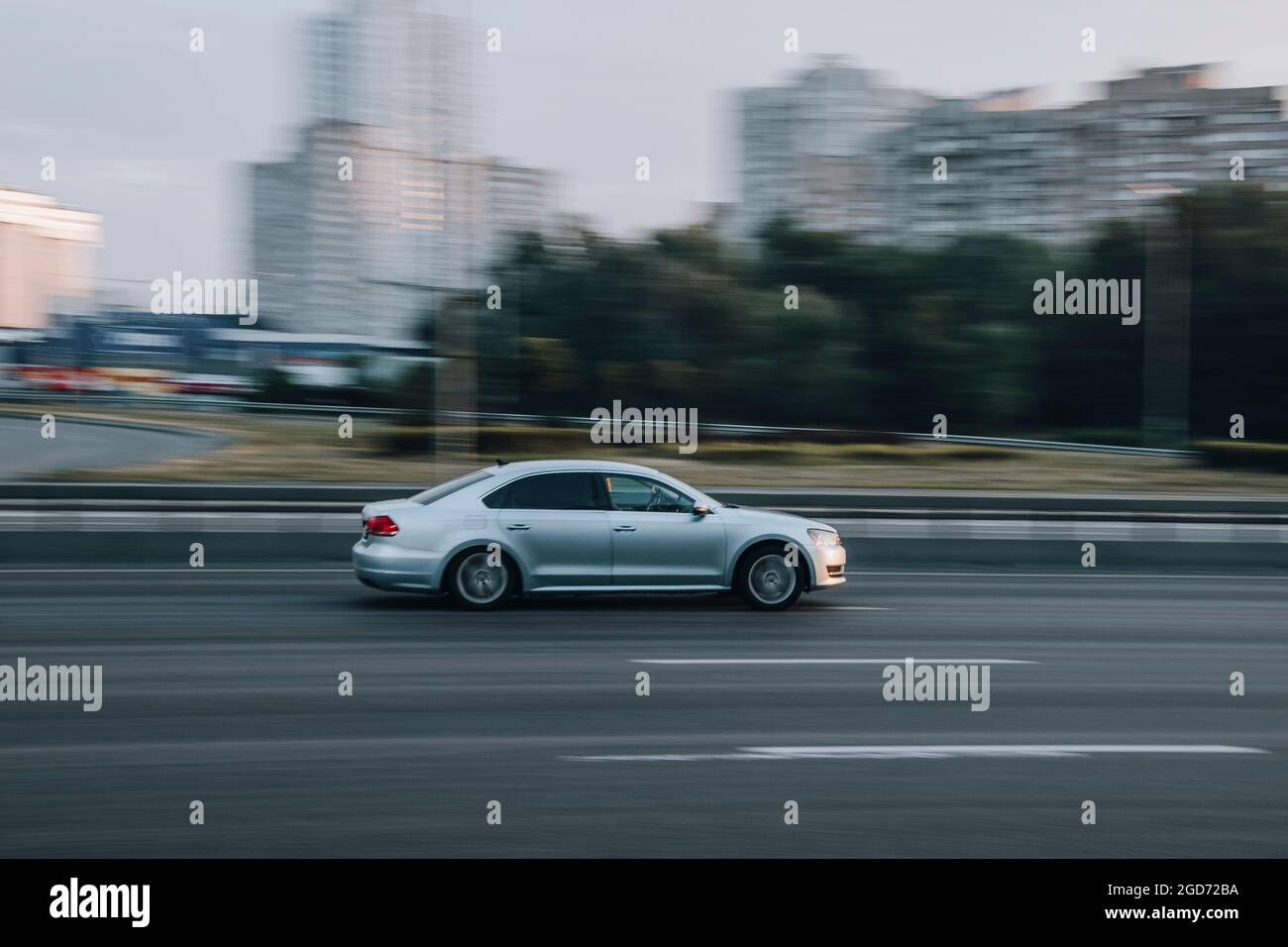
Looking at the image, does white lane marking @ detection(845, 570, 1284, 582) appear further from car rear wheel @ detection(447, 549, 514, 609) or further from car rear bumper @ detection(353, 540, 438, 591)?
car rear bumper @ detection(353, 540, 438, 591)

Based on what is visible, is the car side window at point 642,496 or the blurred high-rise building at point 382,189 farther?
the blurred high-rise building at point 382,189

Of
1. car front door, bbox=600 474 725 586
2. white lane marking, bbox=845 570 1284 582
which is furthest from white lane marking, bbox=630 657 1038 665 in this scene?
white lane marking, bbox=845 570 1284 582

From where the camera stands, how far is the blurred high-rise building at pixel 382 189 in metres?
20.9

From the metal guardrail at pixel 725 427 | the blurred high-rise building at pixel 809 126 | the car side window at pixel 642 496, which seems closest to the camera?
the car side window at pixel 642 496

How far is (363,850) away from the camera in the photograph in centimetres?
506

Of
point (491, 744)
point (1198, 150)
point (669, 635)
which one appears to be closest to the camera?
point (491, 744)

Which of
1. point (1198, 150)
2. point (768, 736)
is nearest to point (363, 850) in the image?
point (768, 736)

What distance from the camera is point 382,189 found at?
48.9 m

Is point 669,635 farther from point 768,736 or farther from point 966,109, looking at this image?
point 966,109

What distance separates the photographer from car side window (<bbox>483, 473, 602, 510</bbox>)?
441 inches

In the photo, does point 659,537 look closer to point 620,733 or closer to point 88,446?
point 620,733

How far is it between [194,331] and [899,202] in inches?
2493

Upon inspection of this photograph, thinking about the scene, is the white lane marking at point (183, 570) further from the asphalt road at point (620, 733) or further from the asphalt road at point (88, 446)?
the asphalt road at point (88, 446)

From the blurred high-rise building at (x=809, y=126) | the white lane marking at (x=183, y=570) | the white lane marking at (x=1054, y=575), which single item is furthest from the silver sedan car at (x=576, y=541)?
the blurred high-rise building at (x=809, y=126)
